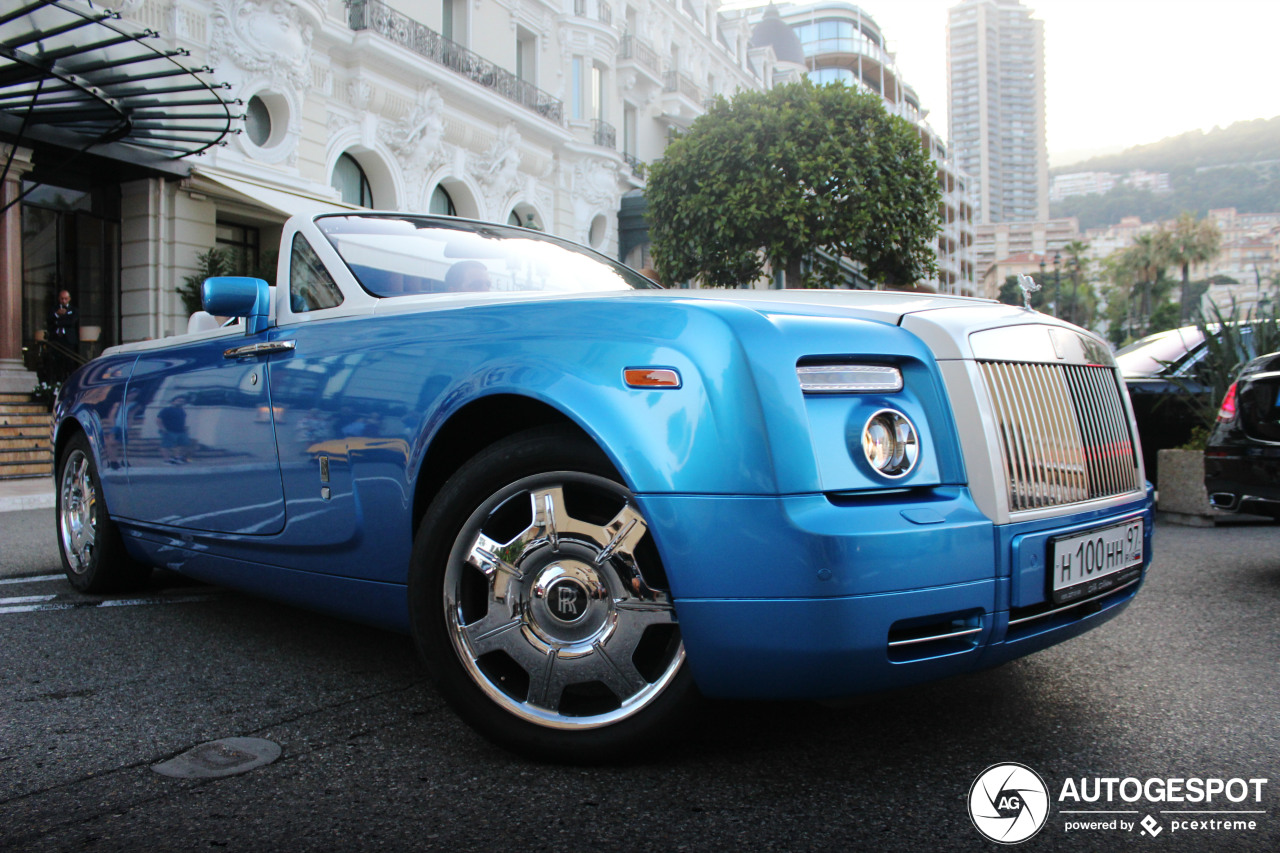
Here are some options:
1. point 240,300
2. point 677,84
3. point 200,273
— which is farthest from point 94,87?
point 677,84

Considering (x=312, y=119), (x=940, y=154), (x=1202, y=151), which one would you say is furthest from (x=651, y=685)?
(x=1202, y=151)

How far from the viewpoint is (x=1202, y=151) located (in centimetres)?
19888

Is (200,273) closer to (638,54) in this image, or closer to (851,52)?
(638,54)

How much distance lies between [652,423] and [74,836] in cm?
129

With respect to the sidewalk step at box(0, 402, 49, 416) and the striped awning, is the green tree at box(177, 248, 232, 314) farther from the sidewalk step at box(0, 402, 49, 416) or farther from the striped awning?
the sidewalk step at box(0, 402, 49, 416)

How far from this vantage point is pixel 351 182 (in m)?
18.1

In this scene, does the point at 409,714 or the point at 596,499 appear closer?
the point at 596,499

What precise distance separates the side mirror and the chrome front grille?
6.93 feet

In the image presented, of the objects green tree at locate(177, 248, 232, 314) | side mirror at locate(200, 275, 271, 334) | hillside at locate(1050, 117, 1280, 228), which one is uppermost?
hillside at locate(1050, 117, 1280, 228)

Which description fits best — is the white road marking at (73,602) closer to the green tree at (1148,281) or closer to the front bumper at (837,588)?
the front bumper at (837,588)

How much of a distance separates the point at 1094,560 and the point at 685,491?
1006 millimetres

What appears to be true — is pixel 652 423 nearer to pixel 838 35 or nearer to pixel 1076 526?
pixel 1076 526

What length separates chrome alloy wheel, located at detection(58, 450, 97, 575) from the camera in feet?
13.1

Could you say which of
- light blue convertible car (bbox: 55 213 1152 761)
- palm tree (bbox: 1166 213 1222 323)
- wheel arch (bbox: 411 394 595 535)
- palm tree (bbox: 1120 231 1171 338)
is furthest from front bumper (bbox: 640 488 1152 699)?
palm tree (bbox: 1166 213 1222 323)
